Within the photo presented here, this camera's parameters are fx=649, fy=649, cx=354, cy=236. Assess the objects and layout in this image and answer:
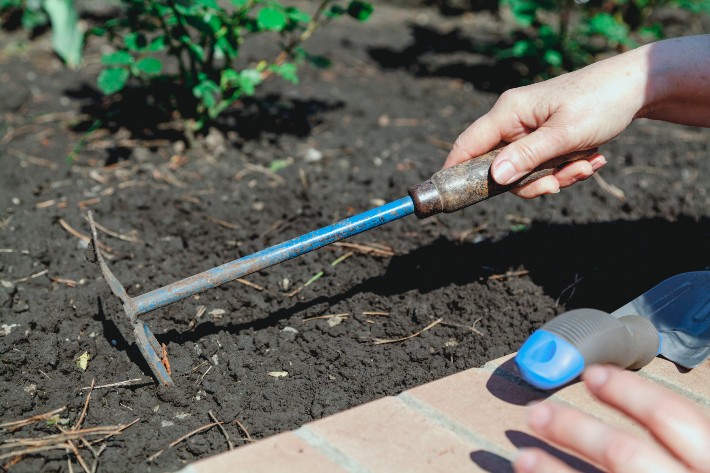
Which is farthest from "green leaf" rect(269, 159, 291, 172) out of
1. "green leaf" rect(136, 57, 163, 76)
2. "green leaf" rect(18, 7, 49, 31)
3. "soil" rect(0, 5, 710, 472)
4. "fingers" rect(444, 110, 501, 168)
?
"green leaf" rect(18, 7, 49, 31)

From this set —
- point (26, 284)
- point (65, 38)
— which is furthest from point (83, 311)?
point (65, 38)

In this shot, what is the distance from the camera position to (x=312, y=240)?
5.49 feet

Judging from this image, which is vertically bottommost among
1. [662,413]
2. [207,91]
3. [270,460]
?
[270,460]

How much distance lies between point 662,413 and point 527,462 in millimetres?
262

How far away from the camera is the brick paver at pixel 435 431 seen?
132 cm

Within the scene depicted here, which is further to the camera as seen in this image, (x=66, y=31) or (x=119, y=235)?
(x=66, y=31)

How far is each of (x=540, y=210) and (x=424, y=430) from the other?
1.44 m

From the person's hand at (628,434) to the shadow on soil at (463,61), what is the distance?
2829 millimetres

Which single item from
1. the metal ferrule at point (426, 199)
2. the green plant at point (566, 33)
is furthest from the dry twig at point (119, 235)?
the green plant at point (566, 33)

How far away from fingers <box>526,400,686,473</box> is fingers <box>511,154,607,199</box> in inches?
33.2

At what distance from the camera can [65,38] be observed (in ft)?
12.5

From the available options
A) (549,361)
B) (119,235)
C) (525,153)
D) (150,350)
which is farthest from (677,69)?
(119,235)

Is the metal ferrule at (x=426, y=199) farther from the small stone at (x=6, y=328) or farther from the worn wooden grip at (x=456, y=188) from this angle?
the small stone at (x=6, y=328)

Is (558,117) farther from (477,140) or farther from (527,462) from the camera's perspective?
(527,462)
